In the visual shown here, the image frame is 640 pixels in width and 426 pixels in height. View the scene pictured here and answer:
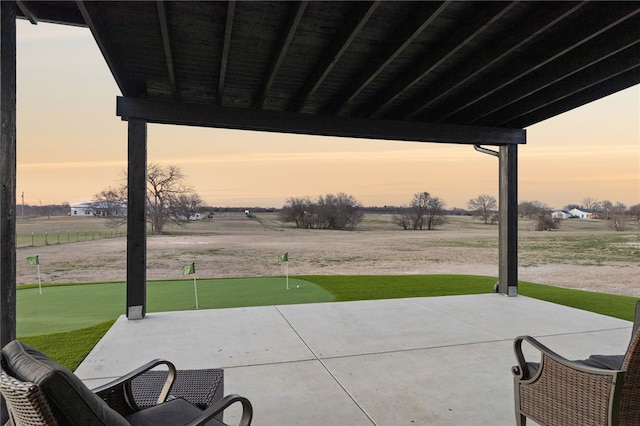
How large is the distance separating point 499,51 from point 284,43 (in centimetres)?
200

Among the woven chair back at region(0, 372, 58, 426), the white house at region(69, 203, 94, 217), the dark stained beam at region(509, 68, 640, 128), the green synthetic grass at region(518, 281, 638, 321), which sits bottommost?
the green synthetic grass at region(518, 281, 638, 321)

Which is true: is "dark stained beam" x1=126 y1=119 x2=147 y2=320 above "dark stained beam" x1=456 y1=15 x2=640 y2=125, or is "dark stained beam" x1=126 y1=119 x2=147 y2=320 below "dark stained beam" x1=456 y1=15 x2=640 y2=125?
below

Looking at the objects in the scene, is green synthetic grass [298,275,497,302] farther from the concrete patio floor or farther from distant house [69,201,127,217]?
distant house [69,201,127,217]

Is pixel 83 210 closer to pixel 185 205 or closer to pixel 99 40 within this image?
pixel 185 205

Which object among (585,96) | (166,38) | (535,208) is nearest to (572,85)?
(585,96)

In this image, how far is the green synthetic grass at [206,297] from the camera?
4.63m

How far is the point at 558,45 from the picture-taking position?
145 inches

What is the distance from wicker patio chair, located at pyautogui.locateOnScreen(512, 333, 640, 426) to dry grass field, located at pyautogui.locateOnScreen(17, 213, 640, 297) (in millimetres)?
10045

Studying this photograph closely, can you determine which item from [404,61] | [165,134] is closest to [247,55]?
[404,61]

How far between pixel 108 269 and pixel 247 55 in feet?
39.3

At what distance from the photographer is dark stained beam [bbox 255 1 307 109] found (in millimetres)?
2985

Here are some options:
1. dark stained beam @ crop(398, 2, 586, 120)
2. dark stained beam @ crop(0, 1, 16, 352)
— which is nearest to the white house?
dark stained beam @ crop(398, 2, 586, 120)

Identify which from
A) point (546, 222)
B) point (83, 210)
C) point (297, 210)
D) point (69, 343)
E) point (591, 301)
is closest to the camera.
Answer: point (69, 343)

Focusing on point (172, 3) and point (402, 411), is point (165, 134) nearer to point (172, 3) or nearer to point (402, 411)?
point (172, 3)
